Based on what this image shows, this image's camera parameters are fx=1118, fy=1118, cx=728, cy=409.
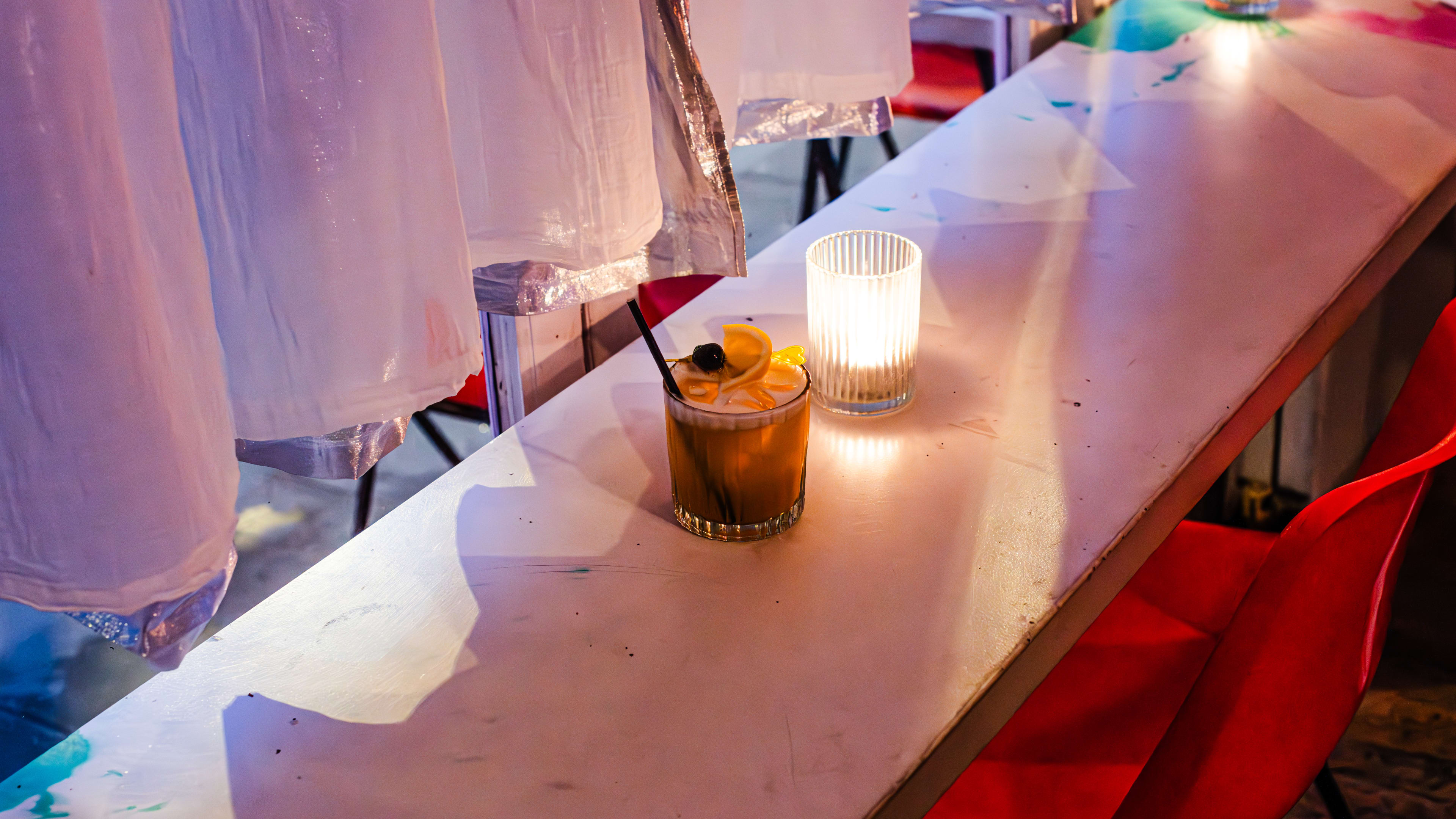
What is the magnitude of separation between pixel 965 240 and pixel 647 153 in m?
0.44

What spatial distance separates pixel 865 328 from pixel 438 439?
0.89m

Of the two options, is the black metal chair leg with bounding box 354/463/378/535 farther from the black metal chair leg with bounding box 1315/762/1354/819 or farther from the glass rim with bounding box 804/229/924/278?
the black metal chair leg with bounding box 1315/762/1354/819

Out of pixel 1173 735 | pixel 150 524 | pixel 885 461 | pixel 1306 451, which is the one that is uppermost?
pixel 150 524

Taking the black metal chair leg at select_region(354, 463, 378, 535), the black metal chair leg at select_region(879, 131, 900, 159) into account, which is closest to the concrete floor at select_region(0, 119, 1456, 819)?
the black metal chair leg at select_region(354, 463, 378, 535)

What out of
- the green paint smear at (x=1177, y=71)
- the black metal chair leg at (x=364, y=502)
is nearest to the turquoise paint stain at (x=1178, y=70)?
the green paint smear at (x=1177, y=71)

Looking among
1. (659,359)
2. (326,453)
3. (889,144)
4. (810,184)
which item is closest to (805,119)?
(659,359)

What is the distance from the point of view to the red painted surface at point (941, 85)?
6.27ft

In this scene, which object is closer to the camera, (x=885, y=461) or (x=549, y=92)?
(x=549, y=92)

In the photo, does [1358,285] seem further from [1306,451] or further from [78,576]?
[78,576]

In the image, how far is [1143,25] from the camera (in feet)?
5.20

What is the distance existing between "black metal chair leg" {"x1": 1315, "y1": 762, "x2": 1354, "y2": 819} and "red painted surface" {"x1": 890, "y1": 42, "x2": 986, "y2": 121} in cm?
118

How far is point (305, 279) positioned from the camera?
0.56m

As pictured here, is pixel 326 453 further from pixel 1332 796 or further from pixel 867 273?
pixel 1332 796

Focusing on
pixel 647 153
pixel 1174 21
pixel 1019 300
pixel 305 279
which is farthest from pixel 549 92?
pixel 1174 21
